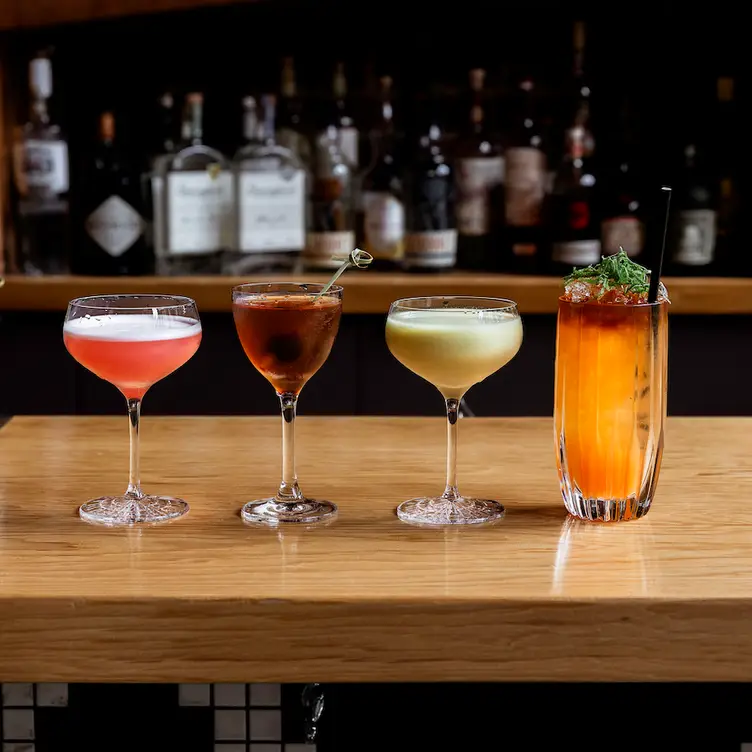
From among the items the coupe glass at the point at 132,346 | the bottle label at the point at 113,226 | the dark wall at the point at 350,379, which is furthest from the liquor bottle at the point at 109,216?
the coupe glass at the point at 132,346

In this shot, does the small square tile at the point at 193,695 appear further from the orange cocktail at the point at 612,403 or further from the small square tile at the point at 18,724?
the orange cocktail at the point at 612,403

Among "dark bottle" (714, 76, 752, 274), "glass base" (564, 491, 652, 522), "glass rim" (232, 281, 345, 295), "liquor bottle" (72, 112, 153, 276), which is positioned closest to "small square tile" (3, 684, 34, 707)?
"glass rim" (232, 281, 345, 295)

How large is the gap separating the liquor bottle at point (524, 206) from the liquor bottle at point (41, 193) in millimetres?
892

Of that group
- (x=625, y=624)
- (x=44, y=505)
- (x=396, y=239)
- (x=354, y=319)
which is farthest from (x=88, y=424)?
(x=396, y=239)

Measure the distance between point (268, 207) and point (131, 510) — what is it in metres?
1.43

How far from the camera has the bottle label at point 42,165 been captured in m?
2.24

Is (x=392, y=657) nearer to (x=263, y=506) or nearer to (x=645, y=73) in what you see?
(x=263, y=506)

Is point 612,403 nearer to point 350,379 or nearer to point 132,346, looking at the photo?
point 132,346

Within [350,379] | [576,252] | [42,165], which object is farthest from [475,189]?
[42,165]

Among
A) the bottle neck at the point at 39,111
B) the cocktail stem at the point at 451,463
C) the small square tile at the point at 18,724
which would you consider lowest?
the small square tile at the point at 18,724

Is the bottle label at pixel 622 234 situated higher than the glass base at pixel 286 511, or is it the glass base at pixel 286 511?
the bottle label at pixel 622 234

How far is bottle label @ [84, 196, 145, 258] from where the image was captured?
7.21 feet

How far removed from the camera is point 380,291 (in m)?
2.13

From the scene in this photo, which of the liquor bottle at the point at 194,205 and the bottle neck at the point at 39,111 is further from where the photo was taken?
the bottle neck at the point at 39,111
